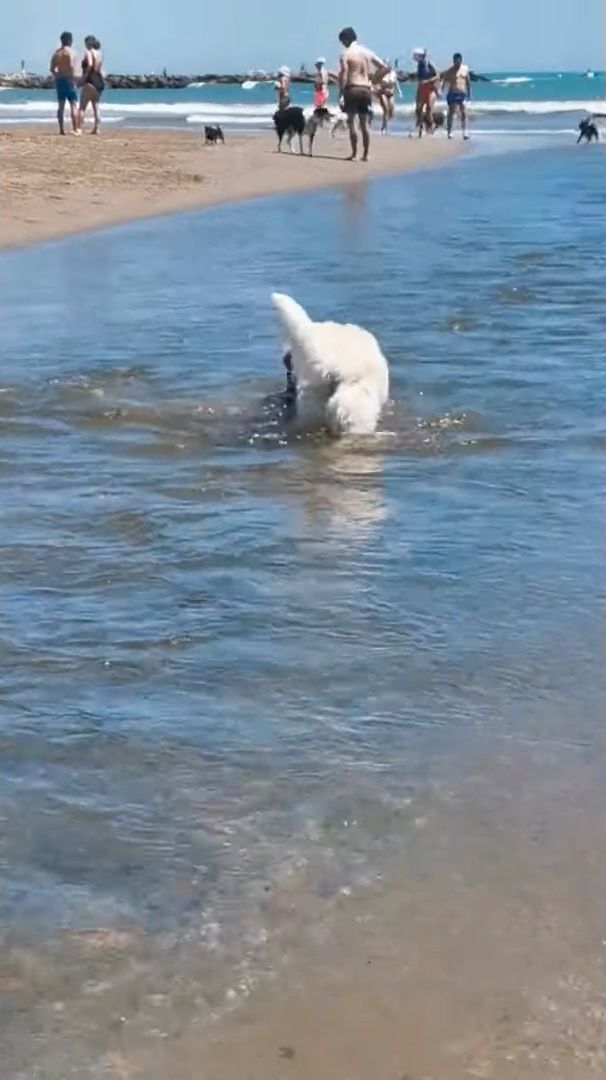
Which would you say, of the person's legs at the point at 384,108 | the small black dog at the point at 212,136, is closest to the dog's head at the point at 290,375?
the small black dog at the point at 212,136

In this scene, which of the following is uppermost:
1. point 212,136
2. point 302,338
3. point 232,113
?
point 232,113

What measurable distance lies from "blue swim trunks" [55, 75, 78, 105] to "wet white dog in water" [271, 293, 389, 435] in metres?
15.4

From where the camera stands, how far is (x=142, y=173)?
52.5 ft

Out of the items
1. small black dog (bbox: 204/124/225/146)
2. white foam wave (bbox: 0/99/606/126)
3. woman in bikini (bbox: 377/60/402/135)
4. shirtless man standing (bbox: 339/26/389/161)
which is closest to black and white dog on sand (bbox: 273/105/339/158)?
small black dog (bbox: 204/124/225/146)

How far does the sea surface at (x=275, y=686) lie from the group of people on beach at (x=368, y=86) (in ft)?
36.8

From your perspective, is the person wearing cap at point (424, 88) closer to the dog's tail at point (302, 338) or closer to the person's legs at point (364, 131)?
the person's legs at point (364, 131)

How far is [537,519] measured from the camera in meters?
4.26

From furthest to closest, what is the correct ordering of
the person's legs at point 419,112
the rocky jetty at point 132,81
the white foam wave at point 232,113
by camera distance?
the rocky jetty at point 132,81, the white foam wave at point 232,113, the person's legs at point 419,112

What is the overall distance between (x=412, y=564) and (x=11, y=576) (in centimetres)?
108

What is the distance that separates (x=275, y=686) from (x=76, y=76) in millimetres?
18166

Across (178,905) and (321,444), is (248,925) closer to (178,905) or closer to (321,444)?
(178,905)

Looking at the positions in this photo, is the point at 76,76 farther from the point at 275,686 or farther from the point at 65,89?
the point at 275,686

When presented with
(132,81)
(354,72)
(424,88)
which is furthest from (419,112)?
(132,81)

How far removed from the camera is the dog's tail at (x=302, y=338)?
525cm
